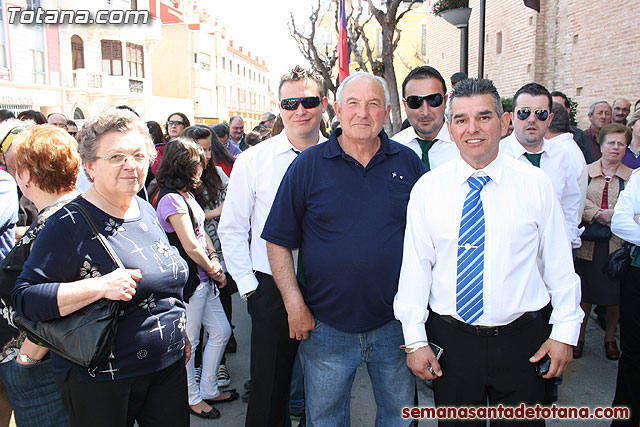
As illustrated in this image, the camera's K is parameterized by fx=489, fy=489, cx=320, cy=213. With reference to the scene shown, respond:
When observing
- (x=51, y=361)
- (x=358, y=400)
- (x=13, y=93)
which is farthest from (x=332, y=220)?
(x=13, y=93)

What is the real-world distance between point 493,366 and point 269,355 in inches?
50.5

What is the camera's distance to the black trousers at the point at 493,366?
2.37m

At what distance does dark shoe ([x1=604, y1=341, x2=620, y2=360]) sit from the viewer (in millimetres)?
4633

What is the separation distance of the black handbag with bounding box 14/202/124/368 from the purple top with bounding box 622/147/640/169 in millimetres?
5151

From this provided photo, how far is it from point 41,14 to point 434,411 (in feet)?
82.1

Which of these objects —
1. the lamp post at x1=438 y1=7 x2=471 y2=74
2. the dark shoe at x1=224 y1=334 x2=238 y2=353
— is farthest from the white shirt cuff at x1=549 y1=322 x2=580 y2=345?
the lamp post at x1=438 y1=7 x2=471 y2=74

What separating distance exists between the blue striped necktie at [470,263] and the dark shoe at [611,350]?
3.16 meters

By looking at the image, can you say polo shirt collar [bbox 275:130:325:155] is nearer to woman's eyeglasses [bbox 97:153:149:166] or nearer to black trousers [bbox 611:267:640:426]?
woman's eyeglasses [bbox 97:153:149:166]

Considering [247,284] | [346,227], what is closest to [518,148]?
[346,227]

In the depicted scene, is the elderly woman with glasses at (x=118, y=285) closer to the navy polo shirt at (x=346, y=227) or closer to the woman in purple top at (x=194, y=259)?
the navy polo shirt at (x=346, y=227)

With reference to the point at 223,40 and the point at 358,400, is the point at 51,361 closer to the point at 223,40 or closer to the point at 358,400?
the point at 358,400

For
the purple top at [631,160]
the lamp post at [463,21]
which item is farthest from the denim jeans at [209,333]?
the lamp post at [463,21]

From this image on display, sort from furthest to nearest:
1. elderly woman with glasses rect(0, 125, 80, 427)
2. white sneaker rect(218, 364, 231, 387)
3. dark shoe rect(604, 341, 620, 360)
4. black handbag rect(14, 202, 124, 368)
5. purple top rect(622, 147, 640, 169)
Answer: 1. purple top rect(622, 147, 640, 169)
2. dark shoe rect(604, 341, 620, 360)
3. white sneaker rect(218, 364, 231, 387)
4. elderly woman with glasses rect(0, 125, 80, 427)
5. black handbag rect(14, 202, 124, 368)

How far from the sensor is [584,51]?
11.7 m
